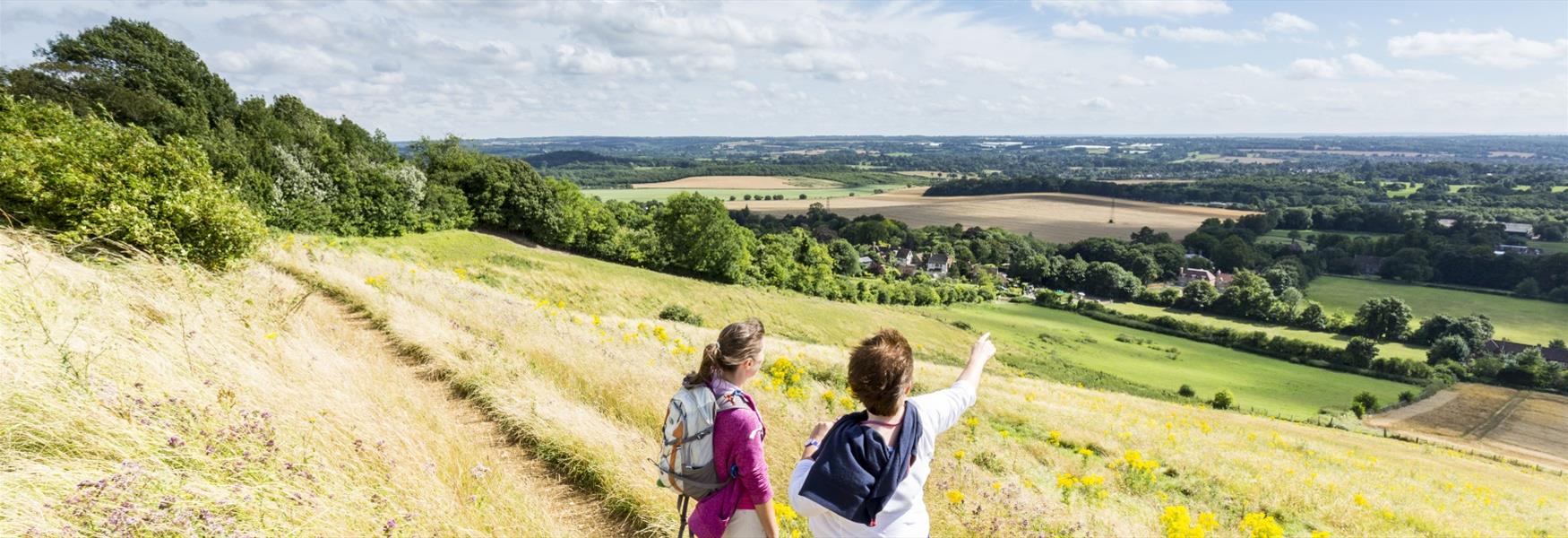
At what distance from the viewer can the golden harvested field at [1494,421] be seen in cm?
4353

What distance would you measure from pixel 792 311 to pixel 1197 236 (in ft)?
385

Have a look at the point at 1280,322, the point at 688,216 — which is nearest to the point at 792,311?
the point at 688,216

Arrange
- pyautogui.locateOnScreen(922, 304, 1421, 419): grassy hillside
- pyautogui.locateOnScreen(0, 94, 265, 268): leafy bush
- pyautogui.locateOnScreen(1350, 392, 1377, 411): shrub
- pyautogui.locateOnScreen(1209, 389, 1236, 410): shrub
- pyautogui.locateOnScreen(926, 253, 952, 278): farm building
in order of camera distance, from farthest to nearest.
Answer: pyautogui.locateOnScreen(926, 253, 952, 278): farm building < pyautogui.locateOnScreen(1350, 392, 1377, 411): shrub < pyautogui.locateOnScreen(922, 304, 1421, 419): grassy hillside < pyautogui.locateOnScreen(1209, 389, 1236, 410): shrub < pyautogui.locateOnScreen(0, 94, 265, 268): leafy bush

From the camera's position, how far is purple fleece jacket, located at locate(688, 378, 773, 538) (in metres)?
3.50

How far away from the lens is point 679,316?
1387 inches

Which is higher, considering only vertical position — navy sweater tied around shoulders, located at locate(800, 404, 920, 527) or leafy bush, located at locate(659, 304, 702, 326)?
navy sweater tied around shoulders, located at locate(800, 404, 920, 527)

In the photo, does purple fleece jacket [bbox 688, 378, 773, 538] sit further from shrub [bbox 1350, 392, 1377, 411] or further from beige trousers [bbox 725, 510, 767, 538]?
shrub [bbox 1350, 392, 1377, 411]

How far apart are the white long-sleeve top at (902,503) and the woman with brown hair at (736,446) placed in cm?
48

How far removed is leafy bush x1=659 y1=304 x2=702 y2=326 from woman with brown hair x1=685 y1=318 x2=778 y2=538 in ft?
101

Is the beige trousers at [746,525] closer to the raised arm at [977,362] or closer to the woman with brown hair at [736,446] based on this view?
the woman with brown hair at [736,446]

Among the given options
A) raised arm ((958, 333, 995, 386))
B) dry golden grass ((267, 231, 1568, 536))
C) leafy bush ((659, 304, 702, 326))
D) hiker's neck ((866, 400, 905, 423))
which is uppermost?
raised arm ((958, 333, 995, 386))

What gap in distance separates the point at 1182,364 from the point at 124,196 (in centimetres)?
6617

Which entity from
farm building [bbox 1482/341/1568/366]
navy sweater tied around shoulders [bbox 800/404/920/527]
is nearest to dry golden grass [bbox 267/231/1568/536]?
navy sweater tied around shoulders [bbox 800/404/920/527]

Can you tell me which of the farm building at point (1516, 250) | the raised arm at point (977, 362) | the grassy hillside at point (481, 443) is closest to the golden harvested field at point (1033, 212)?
the farm building at point (1516, 250)
